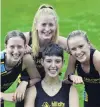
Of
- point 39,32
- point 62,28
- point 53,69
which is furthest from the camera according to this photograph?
point 62,28

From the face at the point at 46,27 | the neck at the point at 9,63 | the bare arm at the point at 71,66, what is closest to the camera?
the neck at the point at 9,63

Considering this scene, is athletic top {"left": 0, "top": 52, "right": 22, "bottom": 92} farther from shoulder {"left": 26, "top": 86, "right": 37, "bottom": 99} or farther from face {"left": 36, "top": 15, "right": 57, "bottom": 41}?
face {"left": 36, "top": 15, "right": 57, "bottom": 41}

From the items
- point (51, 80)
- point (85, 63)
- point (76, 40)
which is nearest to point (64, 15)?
point (85, 63)

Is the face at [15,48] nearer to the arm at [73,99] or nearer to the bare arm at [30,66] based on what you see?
the bare arm at [30,66]

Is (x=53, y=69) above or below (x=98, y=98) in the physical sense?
above

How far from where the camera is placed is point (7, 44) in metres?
4.29

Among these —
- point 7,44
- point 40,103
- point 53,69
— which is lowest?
point 40,103

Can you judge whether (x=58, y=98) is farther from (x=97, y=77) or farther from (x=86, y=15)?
(x=86, y=15)

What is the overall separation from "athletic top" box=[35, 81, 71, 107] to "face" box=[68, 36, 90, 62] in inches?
13.5

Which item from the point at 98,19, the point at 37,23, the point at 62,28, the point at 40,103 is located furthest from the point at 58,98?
the point at 98,19

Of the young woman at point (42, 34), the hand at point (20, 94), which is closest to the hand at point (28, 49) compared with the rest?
the young woman at point (42, 34)

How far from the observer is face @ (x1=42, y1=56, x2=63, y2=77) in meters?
4.22

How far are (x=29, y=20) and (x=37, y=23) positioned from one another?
5.69m

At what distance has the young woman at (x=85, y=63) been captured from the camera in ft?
14.3
